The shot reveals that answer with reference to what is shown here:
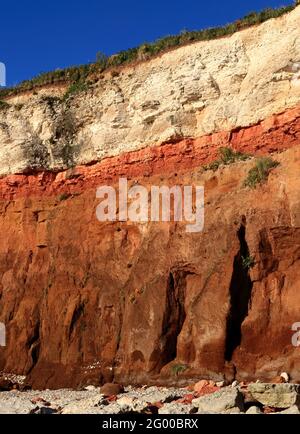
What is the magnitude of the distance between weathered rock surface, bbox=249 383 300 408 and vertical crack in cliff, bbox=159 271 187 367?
5518mm

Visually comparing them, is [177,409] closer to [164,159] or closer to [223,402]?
[223,402]

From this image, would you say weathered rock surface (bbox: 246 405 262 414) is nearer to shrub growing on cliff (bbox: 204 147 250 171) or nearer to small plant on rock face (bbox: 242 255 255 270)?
small plant on rock face (bbox: 242 255 255 270)

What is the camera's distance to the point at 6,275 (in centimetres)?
2347

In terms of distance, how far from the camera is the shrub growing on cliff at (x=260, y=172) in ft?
60.2

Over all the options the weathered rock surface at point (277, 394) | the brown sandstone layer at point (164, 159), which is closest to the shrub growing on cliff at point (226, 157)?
the brown sandstone layer at point (164, 159)

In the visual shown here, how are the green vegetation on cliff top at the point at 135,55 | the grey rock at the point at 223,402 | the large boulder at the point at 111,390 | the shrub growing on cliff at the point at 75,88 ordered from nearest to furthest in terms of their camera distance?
the grey rock at the point at 223,402
the large boulder at the point at 111,390
the green vegetation on cliff top at the point at 135,55
the shrub growing on cliff at the point at 75,88

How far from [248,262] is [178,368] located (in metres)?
3.62

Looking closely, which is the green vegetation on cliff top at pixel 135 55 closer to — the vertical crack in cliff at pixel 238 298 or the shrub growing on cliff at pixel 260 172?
the shrub growing on cliff at pixel 260 172

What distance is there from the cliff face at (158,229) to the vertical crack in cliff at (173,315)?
0.11 feet

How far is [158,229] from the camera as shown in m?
20.1

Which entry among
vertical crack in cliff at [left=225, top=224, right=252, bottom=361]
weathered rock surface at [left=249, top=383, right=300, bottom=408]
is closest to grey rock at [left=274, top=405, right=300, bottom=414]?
weathered rock surface at [left=249, top=383, right=300, bottom=408]

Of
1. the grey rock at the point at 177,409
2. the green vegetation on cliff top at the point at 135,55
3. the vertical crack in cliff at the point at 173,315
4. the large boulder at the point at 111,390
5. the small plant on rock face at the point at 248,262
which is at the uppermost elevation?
the green vegetation on cliff top at the point at 135,55

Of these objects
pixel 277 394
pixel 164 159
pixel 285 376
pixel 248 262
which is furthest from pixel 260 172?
pixel 277 394

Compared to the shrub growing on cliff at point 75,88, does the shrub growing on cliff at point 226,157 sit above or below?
below
